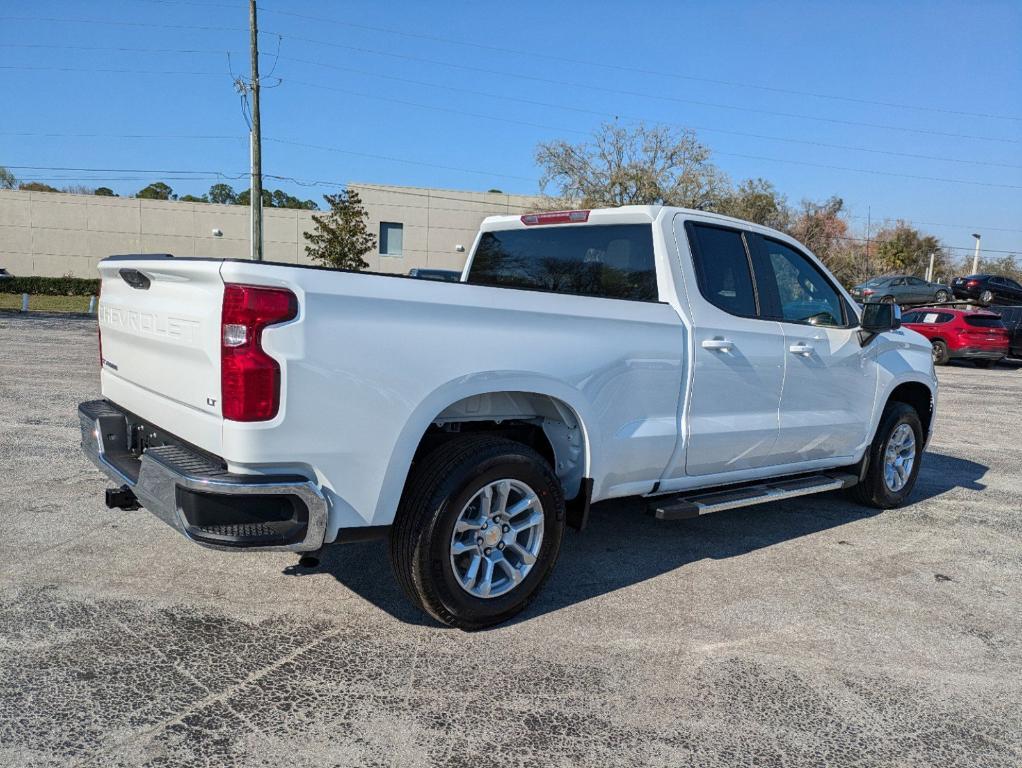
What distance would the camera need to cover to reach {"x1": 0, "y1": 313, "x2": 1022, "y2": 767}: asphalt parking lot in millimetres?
2859

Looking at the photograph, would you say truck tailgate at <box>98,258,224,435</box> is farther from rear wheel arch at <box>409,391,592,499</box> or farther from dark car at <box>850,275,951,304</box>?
dark car at <box>850,275,951,304</box>

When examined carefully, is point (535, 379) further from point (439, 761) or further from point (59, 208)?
point (59, 208)

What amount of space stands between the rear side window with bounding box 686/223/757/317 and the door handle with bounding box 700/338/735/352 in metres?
0.22

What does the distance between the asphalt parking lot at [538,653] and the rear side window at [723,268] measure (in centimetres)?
157

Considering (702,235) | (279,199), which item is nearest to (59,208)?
(279,199)

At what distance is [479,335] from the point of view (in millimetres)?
3512

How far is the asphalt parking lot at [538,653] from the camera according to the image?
2.86 m

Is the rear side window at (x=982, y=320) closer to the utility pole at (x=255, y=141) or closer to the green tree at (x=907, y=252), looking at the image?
the utility pole at (x=255, y=141)

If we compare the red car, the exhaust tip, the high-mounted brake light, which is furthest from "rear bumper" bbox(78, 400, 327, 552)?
the red car

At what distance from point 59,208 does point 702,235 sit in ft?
166

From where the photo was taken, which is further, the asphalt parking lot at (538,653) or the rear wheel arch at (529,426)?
→ the rear wheel arch at (529,426)

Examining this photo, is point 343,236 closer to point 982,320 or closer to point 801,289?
point 982,320

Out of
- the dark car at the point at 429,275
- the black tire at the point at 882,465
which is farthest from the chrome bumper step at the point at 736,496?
the dark car at the point at 429,275

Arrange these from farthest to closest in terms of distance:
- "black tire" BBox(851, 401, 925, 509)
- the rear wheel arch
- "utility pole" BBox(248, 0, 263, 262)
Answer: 1. "utility pole" BBox(248, 0, 263, 262)
2. "black tire" BBox(851, 401, 925, 509)
3. the rear wheel arch
